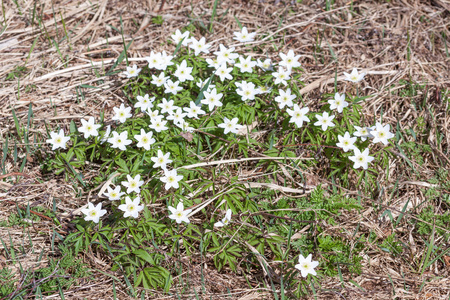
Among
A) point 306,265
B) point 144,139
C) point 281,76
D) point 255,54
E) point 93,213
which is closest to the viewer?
point 306,265

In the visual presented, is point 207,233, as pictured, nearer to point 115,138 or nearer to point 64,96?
point 115,138

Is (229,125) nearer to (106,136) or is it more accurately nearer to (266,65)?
(266,65)

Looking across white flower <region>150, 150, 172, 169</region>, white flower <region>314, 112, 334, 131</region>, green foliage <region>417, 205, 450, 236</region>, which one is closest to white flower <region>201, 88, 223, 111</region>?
white flower <region>150, 150, 172, 169</region>

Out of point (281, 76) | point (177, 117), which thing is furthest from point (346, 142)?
point (177, 117)

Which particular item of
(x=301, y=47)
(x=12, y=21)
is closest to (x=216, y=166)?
(x=301, y=47)

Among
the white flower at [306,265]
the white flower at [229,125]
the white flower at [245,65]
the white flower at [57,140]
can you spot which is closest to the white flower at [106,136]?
the white flower at [57,140]

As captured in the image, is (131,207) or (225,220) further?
(225,220)
